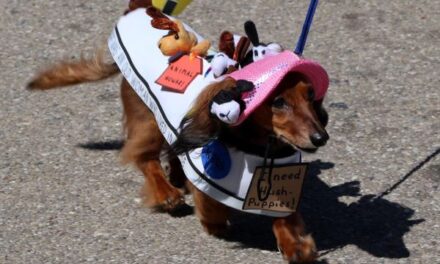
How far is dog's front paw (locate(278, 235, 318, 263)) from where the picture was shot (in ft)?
13.1

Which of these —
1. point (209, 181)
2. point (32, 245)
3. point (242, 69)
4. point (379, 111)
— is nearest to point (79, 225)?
point (32, 245)

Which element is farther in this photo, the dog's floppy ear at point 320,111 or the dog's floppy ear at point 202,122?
the dog's floppy ear at point 320,111

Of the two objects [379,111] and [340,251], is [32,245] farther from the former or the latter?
[379,111]

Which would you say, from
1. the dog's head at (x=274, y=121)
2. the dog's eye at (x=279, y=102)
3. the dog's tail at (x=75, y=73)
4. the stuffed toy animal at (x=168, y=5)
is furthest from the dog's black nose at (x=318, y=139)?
the dog's tail at (x=75, y=73)

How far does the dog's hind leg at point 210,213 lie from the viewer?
417 cm

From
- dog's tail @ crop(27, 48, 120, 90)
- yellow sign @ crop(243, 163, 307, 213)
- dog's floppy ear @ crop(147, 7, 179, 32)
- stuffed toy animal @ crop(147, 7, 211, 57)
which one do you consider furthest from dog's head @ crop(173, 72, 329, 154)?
dog's tail @ crop(27, 48, 120, 90)

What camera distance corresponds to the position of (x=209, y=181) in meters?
4.06

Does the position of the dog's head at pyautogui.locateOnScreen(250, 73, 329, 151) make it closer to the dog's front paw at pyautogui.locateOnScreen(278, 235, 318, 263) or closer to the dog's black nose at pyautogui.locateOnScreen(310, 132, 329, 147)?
the dog's black nose at pyautogui.locateOnScreen(310, 132, 329, 147)

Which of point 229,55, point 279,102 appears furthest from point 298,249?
point 229,55

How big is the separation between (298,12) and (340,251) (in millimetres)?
2460

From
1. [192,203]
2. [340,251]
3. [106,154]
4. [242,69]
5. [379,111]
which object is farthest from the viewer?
[379,111]

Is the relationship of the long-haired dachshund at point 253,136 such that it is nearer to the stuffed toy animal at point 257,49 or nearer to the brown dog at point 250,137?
the brown dog at point 250,137

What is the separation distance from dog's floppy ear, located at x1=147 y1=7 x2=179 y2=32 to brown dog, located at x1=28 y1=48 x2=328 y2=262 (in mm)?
301

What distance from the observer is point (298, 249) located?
3.98 metres
